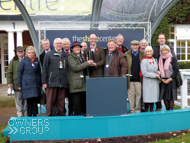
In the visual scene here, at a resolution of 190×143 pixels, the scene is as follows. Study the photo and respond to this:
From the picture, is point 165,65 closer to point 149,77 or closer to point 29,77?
point 149,77

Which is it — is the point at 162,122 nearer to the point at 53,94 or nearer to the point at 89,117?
the point at 89,117

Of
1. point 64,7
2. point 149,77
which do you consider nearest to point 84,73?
point 149,77

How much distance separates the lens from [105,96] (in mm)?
4668

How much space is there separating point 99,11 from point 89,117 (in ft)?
13.7

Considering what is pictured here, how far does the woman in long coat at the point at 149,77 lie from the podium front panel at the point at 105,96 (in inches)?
24.9

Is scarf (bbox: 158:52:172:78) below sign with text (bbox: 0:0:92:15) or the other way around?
below

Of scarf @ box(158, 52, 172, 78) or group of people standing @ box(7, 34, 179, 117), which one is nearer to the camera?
group of people standing @ box(7, 34, 179, 117)

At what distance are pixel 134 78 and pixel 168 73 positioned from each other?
2.46 ft

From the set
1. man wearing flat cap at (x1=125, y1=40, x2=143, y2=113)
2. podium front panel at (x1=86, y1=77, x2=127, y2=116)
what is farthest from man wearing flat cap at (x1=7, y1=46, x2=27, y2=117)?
man wearing flat cap at (x1=125, y1=40, x2=143, y2=113)

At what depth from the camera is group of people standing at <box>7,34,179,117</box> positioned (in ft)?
15.6

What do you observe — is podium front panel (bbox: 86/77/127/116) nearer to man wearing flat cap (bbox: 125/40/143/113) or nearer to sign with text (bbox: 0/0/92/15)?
man wearing flat cap (bbox: 125/40/143/113)

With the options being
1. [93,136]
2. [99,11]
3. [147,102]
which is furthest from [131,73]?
[99,11]

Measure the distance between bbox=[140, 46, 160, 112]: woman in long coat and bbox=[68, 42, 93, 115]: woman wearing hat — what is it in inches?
47.4

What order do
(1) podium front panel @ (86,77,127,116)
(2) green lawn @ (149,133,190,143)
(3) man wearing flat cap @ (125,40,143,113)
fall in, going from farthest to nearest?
(3) man wearing flat cap @ (125,40,143,113), (1) podium front panel @ (86,77,127,116), (2) green lawn @ (149,133,190,143)
